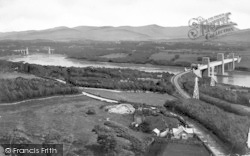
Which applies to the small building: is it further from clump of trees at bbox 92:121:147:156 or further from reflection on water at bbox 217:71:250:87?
reflection on water at bbox 217:71:250:87

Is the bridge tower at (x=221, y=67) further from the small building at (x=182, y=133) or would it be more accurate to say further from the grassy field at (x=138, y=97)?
the small building at (x=182, y=133)

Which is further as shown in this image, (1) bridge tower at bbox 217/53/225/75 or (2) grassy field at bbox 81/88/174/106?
(1) bridge tower at bbox 217/53/225/75

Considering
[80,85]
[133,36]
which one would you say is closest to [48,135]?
[80,85]

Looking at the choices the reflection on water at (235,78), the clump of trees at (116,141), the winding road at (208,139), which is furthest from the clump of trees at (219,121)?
the reflection on water at (235,78)

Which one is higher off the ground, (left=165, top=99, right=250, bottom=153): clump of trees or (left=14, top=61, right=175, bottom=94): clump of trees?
(left=14, top=61, right=175, bottom=94): clump of trees

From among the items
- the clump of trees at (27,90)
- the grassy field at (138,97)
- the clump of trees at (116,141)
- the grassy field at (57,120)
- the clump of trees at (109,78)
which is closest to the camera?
the clump of trees at (116,141)

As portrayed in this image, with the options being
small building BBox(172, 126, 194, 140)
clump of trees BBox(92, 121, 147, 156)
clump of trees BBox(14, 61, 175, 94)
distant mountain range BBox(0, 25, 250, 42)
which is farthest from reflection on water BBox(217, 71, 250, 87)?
distant mountain range BBox(0, 25, 250, 42)

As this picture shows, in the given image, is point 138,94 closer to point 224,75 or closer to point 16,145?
point 16,145
